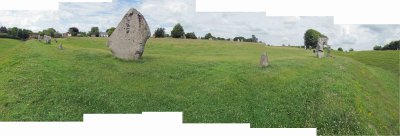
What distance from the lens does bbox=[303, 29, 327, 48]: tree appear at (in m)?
16.9

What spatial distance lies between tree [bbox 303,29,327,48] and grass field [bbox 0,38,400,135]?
2.69 ft

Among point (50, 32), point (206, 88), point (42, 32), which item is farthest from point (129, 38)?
point (206, 88)

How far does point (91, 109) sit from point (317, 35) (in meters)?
8.61

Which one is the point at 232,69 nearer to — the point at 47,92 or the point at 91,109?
the point at 91,109

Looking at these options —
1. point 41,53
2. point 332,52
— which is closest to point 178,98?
point 41,53

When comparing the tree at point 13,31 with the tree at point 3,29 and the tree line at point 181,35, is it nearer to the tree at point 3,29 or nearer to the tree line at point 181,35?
the tree at point 3,29

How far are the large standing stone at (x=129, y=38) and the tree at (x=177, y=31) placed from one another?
1018 millimetres

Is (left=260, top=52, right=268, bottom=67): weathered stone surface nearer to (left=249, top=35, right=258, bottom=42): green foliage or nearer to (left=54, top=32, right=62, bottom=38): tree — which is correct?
(left=249, top=35, right=258, bottom=42): green foliage

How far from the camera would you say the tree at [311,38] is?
55.5ft

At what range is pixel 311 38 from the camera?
59.3 ft

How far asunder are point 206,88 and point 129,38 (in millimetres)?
3468

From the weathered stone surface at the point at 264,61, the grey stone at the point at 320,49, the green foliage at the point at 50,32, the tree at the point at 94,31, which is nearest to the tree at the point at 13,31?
the green foliage at the point at 50,32

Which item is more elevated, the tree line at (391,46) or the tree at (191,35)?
the tree at (191,35)

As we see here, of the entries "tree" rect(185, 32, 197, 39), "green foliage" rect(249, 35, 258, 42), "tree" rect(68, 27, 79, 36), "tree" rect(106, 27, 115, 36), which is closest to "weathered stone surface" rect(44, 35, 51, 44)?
"tree" rect(68, 27, 79, 36)
